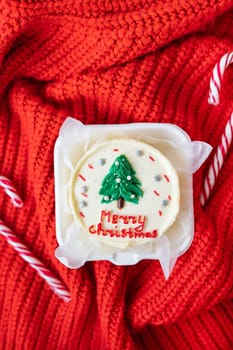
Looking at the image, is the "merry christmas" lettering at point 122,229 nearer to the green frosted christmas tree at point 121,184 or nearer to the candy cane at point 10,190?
the green frosted christmas tree at point 121,184

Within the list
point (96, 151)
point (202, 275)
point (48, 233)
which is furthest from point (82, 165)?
point (202, 275)

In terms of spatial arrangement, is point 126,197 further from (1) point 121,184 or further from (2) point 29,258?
(2) point 29,258

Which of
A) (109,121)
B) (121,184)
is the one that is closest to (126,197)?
(121,184)

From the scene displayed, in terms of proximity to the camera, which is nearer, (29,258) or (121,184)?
(121,184)

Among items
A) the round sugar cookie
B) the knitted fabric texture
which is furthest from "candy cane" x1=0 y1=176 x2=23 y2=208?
the round sugar cookie

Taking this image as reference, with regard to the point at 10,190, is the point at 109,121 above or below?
above
